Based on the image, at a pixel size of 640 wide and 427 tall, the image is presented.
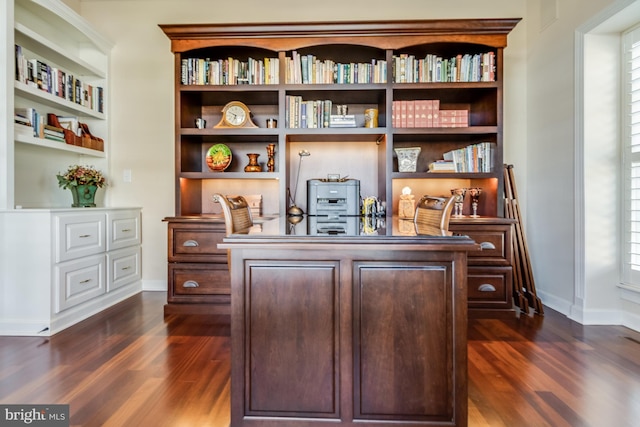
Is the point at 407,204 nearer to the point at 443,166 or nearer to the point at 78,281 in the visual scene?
the point at 443,166

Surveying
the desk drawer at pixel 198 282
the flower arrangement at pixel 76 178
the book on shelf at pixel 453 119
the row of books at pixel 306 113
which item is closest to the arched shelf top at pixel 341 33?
the row of books at pixel 306 113

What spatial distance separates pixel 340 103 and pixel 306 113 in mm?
460

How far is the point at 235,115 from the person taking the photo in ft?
9.73

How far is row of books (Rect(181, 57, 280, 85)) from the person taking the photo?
9.40 ft

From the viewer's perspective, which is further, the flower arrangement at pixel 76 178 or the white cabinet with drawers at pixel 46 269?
the flower arrangement at pixel 76 178

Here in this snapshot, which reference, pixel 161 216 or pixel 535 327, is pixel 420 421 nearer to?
pixel 535 327

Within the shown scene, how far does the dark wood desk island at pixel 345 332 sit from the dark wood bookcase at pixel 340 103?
172 centimetres

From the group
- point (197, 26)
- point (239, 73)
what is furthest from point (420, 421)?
point (197, 26)

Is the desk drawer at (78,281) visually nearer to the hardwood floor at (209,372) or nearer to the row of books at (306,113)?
the hardwood floor at (209,372)

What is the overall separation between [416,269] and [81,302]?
2.50 m

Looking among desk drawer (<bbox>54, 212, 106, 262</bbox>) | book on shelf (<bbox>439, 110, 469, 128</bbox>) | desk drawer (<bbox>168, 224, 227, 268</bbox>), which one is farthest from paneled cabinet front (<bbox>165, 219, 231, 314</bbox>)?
book on shelf (<bbox>439, 110, 469, 128</bbox>)

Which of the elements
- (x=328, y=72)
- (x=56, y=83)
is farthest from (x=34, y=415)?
(x=328, y=72)

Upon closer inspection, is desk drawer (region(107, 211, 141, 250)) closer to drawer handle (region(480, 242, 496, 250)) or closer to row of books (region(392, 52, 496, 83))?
row of books (region(392, 52, 496, 83))

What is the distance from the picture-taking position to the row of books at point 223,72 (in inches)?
113
